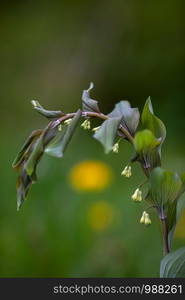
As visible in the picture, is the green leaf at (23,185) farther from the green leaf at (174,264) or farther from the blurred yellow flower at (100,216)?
the blurred yellow flower at (100,216)

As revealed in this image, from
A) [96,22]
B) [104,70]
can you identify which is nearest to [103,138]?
[104,70]

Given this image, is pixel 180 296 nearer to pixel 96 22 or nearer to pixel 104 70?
pixel 104 70

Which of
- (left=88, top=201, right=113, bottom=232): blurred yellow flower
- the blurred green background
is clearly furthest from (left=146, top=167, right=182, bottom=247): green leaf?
(left=88, top=201, right=113, bottom=232): blurred yellow flower

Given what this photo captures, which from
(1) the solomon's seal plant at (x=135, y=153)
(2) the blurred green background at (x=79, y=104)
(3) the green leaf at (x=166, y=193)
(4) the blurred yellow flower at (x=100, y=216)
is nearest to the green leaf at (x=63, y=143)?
(1) the solomon's seal plant at (x=135, y=153)

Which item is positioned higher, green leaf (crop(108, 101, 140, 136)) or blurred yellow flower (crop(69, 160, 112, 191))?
green leaf (crop(108, 101, 140, 136))

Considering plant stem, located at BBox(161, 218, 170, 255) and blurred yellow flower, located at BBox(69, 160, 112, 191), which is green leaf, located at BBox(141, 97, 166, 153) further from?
blurred yellow flower, located at BBox(69, 160, 112, 191)
